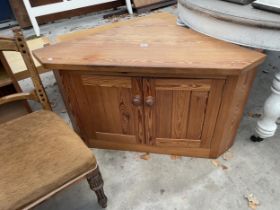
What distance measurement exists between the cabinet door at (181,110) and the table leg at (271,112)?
40 cm

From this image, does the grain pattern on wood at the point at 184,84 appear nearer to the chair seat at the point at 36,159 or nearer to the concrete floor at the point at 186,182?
the chair seat at the point at 36,159

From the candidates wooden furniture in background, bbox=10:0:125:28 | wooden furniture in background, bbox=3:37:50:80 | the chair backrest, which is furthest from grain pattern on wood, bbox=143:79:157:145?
wooden furniture in background, bbox=10:0:125:28

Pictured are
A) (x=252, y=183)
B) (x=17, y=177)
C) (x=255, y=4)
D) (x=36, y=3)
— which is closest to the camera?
(x=17, y=177)

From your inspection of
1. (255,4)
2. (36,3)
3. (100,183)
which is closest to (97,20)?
(36,3)

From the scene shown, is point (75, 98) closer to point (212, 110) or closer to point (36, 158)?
point (36, 158)

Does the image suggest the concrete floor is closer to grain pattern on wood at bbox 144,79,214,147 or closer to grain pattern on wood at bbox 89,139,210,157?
grain pattern on wood at bbox 89,139,210,157

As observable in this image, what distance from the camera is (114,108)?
1.42m

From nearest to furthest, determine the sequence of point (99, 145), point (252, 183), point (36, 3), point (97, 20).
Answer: point (252, 183), point (99, 145), point (36, 3), point (97, 20)

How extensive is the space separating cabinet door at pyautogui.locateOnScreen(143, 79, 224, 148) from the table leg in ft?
1.30

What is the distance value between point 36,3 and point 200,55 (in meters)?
3.29

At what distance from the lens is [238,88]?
1.23 m

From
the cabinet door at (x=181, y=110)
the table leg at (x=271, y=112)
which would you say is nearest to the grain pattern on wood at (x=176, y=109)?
the cabinet door at (x=181, y=110)

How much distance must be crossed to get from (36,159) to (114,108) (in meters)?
0.56

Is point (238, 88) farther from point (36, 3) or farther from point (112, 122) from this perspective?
point (36, 3)
